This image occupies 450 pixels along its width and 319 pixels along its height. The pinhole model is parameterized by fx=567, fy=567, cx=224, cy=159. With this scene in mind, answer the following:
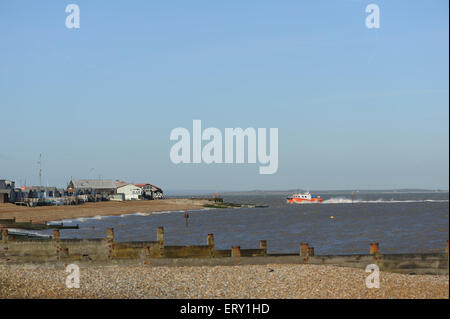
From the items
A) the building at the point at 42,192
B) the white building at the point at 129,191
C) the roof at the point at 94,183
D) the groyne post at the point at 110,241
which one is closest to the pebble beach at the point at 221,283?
the groyne post at the point at 110,241

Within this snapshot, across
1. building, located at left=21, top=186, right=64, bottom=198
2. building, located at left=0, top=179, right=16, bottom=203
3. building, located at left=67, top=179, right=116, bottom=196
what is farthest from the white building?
building, located at left=0, top=179, right=16, bottom=203

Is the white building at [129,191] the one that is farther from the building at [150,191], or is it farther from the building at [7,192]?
the building at [7,192]

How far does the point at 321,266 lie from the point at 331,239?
27920 mm

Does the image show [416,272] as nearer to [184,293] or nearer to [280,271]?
[280,271]

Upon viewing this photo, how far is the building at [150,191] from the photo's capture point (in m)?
186

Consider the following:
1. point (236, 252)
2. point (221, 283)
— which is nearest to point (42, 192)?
point (236, 252)

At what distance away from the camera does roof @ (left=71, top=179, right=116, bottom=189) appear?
17638cm

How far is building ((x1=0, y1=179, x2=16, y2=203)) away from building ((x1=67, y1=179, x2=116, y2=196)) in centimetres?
3200

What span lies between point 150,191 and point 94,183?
19.8 meters

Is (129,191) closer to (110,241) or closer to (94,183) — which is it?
(94,183)

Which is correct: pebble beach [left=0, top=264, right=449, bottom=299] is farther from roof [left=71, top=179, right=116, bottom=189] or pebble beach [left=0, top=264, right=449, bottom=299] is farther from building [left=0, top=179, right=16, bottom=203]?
roof [left=71, top=179, right=116, bottom=189]

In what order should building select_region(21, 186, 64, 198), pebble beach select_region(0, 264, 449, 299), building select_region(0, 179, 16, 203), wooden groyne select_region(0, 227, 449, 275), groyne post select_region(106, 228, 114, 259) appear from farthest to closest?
building select_region(21, 186, 64, 198) → building select_region(0, 179, 16, 203) → groyne post select_region(106, 228, 114, 259) → wooden groyne select_region(0, 227, 449, 275) → pebble beach select_region(0, 264, 449, 299)

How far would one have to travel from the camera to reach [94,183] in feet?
589

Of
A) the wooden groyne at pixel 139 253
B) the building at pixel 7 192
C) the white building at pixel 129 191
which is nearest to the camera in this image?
the wooden groyne at pixel 139 253
